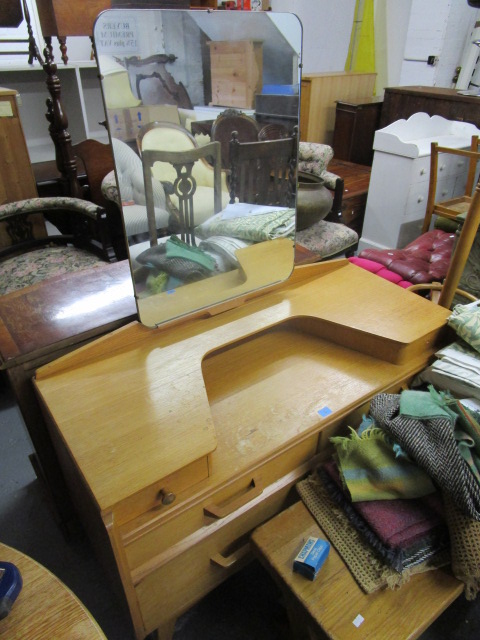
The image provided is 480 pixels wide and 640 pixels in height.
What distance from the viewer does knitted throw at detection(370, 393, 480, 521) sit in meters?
0.79

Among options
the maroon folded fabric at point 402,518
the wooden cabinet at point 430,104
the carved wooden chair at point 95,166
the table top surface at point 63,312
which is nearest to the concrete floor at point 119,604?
the maroon folded fabric at point 402,518

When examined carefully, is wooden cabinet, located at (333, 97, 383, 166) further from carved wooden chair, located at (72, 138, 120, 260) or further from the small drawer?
the small drawer

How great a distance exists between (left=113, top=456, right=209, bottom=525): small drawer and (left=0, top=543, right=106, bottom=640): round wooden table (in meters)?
0.12

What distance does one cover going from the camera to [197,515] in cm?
81

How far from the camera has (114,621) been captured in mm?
1082

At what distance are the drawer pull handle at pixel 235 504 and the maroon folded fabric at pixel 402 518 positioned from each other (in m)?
0.20

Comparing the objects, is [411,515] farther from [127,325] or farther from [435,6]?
[435,6]

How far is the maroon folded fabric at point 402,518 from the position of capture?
2.68 feet

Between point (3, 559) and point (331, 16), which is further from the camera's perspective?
point (331, 16)

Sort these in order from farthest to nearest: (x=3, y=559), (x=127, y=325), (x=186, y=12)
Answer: (x=127, y=325)
(x=186, y=12)
(x=3, y=559)

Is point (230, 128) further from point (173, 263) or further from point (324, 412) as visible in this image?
point (324, 412)

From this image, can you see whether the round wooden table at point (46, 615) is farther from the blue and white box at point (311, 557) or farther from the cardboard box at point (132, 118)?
the cardboard box at point (132, 118)

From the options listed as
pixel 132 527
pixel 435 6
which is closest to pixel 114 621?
pixel 132 527

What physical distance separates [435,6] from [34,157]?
3110 mm
